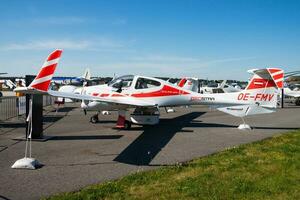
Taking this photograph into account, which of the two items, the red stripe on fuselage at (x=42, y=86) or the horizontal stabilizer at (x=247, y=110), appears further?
the horizontal stabilizer at (x=247, y=110)

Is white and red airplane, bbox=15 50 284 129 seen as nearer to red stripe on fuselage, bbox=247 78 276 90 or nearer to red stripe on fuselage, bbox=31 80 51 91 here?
red stripe on fuselage, bbox=247 78 276 90

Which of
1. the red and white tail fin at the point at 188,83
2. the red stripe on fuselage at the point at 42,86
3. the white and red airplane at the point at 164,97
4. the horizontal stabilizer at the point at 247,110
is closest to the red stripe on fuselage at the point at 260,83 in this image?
the white and red airplane at the point at 164,97

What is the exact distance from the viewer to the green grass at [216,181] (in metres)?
5.27

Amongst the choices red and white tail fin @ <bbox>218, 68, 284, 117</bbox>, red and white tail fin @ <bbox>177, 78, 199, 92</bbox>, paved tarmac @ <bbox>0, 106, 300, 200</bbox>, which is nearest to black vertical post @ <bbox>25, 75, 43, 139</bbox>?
paved tarmac @ <bbox>0, 106, 300, 200</bbox>

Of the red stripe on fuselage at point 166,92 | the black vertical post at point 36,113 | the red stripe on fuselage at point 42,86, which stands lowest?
A: the black vertical post at point 36,113

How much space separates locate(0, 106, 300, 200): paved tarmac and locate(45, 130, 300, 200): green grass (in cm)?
57

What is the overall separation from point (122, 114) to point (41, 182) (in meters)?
8.02

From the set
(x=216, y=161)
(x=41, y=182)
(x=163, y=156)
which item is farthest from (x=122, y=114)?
(x=41, y=182)

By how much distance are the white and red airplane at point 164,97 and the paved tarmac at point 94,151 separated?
2.66 ft

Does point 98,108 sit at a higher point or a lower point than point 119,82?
lower

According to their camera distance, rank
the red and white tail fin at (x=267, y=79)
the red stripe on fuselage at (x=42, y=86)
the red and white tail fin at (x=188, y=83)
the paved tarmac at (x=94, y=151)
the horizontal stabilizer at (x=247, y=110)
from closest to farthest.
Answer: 1. the paved tarmac at (x=94, y=151)
2. the red stripe on fuselage at (x=42, y=86)
3. the red and white tail fin at (x=267, y=79)
4. the horizontal stabilizer at (x=247, y=110)
5. the red and white tail fin at (x=188, y=83)

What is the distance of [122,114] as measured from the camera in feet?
45.6

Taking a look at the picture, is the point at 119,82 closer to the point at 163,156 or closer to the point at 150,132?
the point at 150,132

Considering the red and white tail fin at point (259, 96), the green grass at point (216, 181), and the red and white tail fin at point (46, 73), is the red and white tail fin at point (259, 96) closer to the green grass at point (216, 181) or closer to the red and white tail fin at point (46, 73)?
the green grass at point (216, 181)
